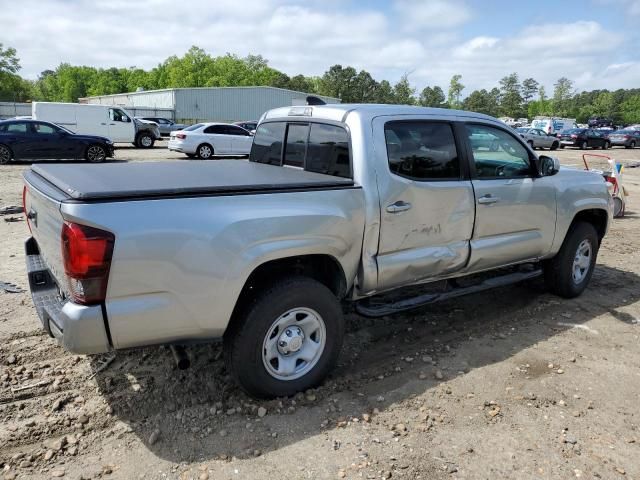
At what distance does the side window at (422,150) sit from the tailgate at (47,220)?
2.14 metres

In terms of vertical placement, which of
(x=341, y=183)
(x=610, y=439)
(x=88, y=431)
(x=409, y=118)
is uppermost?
(x=409, y=118)

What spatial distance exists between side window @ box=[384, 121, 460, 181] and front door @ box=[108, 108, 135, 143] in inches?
865

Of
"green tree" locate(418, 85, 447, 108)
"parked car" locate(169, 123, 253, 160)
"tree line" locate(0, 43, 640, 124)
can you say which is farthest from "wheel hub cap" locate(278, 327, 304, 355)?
"green tree" locate(418, 85, 447, 108)

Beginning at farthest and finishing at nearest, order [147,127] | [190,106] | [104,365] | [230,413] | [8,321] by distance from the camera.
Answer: [190,106]
[147,127]
[8,321]
[104,365]
[230,413]

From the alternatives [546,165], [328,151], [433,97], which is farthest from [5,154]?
[433,97]

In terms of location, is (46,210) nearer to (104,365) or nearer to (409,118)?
(104,365)

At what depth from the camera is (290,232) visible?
2992mm

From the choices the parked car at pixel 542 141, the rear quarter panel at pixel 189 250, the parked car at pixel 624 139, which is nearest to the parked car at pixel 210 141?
the rear quarter panel at pixel 189 250

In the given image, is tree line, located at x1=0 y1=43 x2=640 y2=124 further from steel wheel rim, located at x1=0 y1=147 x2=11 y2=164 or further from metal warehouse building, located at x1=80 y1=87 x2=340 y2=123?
steel wheel rim, located at x1=0 y1=147 x2=11 y2=164

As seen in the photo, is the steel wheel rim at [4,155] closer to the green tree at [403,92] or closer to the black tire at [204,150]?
the black tire at [204,150]

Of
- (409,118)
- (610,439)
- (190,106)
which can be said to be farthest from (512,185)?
(190,106)

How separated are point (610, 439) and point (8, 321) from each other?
461 cm

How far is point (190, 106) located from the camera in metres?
47.4

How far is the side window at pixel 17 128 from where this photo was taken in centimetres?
1653
